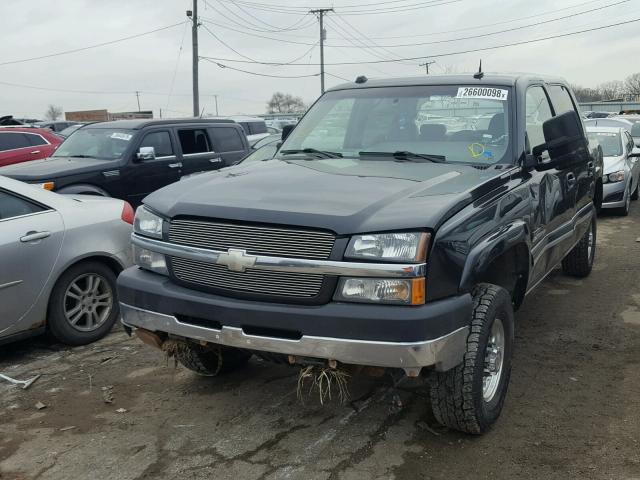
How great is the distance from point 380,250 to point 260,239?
1.87ft

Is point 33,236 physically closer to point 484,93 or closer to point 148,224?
point 148,224

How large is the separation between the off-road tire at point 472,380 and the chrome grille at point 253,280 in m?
0.84

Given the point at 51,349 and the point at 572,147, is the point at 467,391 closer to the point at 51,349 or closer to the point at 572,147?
the point at 572,147

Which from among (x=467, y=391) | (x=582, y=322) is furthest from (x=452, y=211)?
(x=582, y=322)

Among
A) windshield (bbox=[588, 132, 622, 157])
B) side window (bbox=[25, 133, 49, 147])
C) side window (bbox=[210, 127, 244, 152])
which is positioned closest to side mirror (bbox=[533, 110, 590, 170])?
side window (bbox=[210, 127, 244, 152])

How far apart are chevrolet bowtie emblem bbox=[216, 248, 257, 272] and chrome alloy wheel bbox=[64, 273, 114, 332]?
2.51 m

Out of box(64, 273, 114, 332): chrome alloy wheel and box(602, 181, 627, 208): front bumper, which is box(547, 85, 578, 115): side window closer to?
box(64, 273, 114, 332): chrome alloy wheel

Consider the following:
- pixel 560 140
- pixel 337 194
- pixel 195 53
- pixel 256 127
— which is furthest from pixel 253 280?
pixel 195 53

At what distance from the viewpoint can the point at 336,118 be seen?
Result: 481 centimetres

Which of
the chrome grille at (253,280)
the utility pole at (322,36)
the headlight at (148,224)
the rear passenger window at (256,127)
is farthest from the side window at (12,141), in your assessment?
the utility pole at (322,36)

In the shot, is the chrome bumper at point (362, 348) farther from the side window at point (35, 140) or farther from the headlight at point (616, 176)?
the side window at point (35, 140)

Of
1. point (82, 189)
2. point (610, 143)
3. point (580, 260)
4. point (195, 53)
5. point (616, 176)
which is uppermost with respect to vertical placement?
point (195, 53)

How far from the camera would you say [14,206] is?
16.2ft

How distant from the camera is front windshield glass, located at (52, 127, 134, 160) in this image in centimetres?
961
